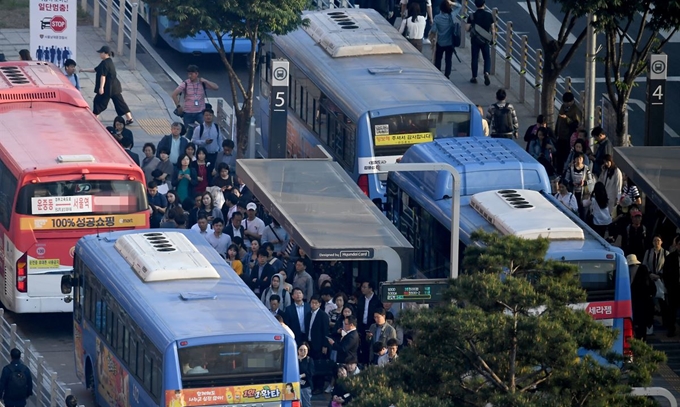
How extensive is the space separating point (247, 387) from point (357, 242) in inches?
185

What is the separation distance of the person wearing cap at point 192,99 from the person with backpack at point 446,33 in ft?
17.2

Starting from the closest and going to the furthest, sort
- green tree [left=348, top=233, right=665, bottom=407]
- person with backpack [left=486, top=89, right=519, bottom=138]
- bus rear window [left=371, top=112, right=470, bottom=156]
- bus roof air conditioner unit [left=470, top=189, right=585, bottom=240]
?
green tree [left=348, top=233, right=665, bottom=407] → bus roof air conditioner unit [left=470, top=189, right=585, bottom=240] → bus rear window [left=371, top=112, right=470, bottom=156] → person with backpack [left=486, top=89, right=519, bottom=138]

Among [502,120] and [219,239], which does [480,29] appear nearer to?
[502,120]

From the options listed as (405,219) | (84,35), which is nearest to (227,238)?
(405,219)

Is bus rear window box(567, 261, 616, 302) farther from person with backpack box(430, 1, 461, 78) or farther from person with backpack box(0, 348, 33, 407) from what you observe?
person with backpack box(430, 1, 461, 78)

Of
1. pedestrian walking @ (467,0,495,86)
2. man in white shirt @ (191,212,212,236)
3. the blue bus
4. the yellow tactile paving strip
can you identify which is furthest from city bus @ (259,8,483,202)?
the blue bus

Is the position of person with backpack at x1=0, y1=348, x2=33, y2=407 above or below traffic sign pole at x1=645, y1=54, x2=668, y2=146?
below

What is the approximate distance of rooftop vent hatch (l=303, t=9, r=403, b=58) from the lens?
31438mm

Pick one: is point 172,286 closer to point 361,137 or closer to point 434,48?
point 361,137

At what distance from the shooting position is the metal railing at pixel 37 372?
2283 cm

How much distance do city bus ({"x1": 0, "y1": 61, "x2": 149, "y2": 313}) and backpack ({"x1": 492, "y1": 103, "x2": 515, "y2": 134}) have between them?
7416 millimetres

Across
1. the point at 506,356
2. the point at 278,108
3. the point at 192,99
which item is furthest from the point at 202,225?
the point at 506,356

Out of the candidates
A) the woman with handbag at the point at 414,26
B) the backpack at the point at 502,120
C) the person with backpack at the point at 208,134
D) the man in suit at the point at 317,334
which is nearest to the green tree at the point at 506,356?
the man in suit at the point at 317,334

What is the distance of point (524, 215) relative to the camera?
2430 cm
